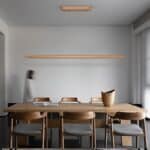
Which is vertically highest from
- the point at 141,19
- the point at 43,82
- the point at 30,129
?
the point at 141,19

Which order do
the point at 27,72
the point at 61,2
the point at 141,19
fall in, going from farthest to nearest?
the point at 27,72
the point at 141,19
the point at 61,2

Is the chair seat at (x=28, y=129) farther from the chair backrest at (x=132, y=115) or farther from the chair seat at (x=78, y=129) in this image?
the chair backrest at (x=132, y=115)

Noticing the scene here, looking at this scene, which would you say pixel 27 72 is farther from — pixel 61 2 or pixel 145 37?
pixel 145 37

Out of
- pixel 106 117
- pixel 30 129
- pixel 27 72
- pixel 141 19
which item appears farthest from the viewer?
pixel 27 72

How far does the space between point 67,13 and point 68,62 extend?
6.08ft

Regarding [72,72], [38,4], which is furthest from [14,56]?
[38,4]

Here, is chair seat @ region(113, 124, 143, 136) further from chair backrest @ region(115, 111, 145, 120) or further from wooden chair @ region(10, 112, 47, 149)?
wooden chair @ region(10, 112, 47, 149)

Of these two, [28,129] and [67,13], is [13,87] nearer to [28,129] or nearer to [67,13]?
[67,13]

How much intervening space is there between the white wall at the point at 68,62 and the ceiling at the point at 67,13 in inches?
14.9

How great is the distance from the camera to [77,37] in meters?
7.45

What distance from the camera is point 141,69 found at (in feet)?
22.7

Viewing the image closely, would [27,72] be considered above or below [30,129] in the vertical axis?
above

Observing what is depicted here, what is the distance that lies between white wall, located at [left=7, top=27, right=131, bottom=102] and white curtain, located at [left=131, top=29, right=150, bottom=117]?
0.97ft

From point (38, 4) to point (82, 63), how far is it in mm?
2764
